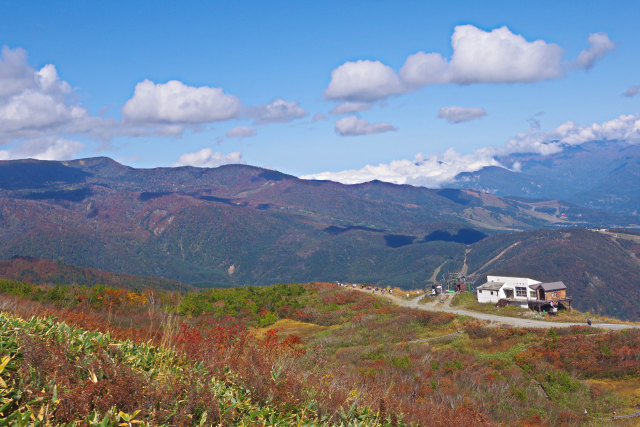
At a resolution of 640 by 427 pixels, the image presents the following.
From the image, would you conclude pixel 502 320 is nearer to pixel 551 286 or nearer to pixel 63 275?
pixel 551 286

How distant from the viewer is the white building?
168 feet

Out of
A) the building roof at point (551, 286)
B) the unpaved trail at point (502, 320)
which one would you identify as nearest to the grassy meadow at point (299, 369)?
the unpaved trail at point (502, 320)

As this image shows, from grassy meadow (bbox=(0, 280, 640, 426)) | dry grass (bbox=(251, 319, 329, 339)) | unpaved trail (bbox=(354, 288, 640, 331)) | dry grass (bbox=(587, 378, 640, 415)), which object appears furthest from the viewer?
dry grass (bbox=(251, 319, 329, 339))

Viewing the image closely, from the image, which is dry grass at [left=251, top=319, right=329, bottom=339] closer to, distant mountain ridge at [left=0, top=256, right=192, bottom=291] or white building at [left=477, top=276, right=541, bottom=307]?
white building at [left=477, top=276, right=541, bottom=307]

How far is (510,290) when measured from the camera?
51.8m

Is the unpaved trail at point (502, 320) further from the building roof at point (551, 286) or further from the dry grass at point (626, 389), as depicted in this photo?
the dry grass at point (626, 389)

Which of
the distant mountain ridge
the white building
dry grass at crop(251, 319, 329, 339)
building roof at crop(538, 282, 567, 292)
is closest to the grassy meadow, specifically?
dry grass at crop(251, 319, 329, 339)

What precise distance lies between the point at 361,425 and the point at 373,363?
52.1 ft

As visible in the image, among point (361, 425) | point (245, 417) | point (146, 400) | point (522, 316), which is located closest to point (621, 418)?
point (361, 425)

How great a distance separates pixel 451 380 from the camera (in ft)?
64.3

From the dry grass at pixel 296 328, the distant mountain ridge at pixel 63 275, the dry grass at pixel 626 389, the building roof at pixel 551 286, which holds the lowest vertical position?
the distant mountain ridge at pixel 63 275

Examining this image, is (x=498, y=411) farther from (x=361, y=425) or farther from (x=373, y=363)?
(x=361, y=425)

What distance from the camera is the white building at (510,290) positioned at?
5134 centimetres

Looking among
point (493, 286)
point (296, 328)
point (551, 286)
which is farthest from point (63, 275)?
point (551, 286)
